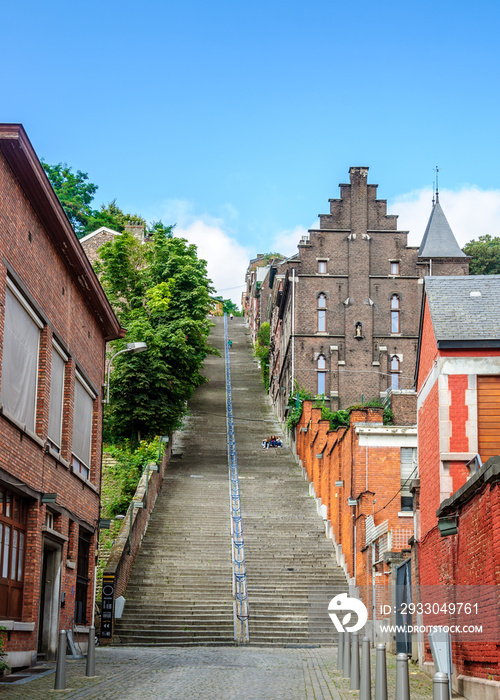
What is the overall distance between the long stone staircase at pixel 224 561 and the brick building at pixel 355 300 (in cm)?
820

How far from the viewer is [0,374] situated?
46.9 feet

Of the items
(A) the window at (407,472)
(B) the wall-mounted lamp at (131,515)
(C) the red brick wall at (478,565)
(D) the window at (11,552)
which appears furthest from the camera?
(A) the window at (407,472)

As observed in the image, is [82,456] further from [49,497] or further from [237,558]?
[237,558]

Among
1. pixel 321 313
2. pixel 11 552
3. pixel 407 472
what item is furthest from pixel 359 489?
pixel 321 313

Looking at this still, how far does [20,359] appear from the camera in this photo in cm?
1623

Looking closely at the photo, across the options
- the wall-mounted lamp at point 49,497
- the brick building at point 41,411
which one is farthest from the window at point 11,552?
the wall-mounted lamp at point 49,497

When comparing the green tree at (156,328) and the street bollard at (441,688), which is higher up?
the green tree at (156,328)

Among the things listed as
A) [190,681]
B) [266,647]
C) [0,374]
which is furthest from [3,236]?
[266,647]

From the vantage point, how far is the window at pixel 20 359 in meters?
15.3

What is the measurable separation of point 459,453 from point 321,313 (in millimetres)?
37613

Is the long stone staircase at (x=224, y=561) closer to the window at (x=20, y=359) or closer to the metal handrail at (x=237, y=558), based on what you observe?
the metal handrail at (x=237, y=558)

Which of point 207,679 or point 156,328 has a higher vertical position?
point 156,328

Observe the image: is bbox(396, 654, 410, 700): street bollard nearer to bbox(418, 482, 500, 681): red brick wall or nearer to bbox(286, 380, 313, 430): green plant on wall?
bbox(418, 482, 500, 681): red brick wall

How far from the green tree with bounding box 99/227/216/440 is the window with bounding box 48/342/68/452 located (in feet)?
67.4
